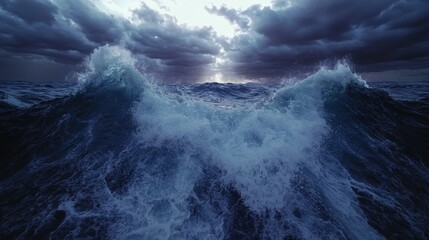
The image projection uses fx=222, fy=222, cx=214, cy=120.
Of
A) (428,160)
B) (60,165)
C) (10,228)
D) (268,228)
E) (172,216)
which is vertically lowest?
(428,160)

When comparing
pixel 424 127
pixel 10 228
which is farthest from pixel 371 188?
pixel 10 228

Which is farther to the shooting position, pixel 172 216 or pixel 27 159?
pixel 27 159

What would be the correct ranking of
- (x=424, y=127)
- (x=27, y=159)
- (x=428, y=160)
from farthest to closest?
1. (x=424, y=127)
2. (x=428, y=160)
3. (x=27, y=159)

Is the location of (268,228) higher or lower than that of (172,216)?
lower

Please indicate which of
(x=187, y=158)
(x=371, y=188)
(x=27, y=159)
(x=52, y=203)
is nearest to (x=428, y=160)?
(x=371, y=188)

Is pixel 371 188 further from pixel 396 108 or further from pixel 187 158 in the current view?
pixel 396 108

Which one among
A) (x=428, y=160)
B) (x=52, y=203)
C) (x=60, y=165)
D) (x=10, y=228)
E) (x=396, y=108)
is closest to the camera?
(x=10, y=228)
